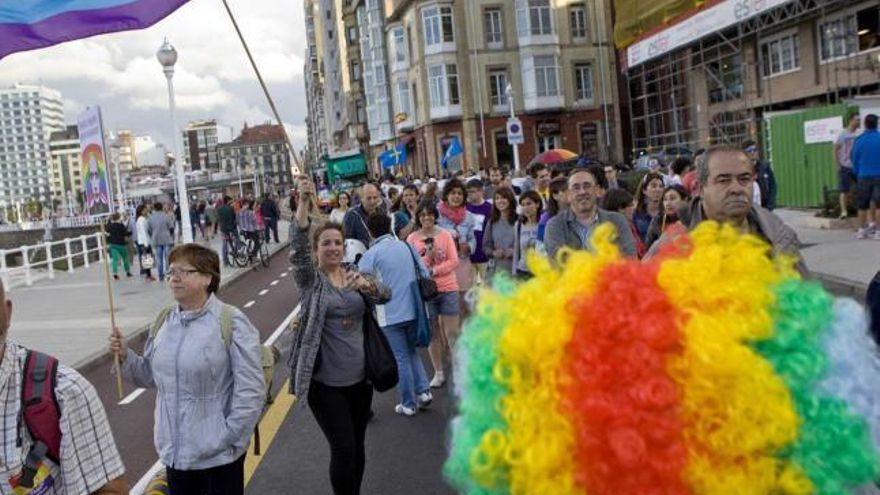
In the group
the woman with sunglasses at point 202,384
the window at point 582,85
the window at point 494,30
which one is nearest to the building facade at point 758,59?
the window at point 582,85

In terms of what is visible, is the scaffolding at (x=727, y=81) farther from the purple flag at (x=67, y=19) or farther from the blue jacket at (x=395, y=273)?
the purple flag at (x=67, y=19)

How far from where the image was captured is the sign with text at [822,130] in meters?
17.8

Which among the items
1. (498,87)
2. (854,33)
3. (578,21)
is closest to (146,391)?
(854,33)

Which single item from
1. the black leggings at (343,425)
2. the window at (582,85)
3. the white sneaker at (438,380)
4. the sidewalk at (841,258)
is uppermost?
the window at (582,85)

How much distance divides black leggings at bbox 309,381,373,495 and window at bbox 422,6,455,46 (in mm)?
47189

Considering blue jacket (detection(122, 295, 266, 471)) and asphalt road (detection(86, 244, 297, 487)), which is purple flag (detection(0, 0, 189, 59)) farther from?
asphalt road (detection(86, 244, 297, 487))

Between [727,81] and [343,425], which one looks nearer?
[343,425]

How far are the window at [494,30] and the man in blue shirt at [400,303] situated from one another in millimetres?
45032

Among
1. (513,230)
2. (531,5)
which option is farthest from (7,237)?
(513,230)

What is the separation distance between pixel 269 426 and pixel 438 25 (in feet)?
149

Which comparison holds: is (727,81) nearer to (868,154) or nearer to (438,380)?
(868,154)

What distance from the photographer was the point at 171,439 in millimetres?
3787

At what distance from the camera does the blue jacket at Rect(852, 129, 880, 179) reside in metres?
12.9

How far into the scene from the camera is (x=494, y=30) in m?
50.4
